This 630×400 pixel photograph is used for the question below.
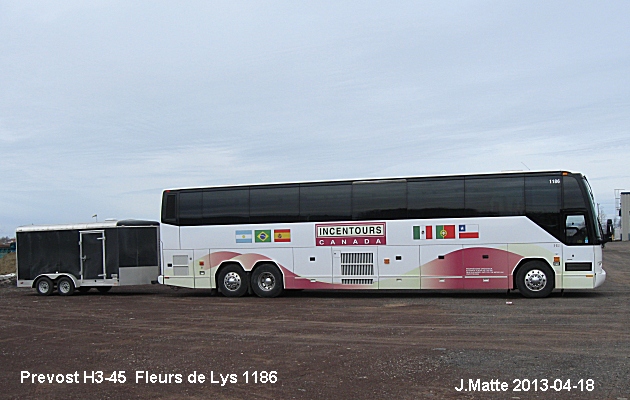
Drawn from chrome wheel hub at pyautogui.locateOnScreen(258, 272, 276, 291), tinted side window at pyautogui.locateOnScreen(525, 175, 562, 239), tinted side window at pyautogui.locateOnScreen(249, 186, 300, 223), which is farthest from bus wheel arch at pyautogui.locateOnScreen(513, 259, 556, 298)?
chrome wheel hub at pyautogui.locateOnScreen(258, 272, 276, 291)

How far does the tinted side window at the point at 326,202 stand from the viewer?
62.7 feet

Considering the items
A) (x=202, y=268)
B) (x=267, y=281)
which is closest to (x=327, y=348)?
(x=267, y=281)

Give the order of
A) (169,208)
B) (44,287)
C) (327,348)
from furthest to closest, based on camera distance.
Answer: (44,287), (169,208), (327,348)

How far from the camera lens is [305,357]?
953 centimetres

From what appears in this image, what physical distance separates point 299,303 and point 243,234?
3.20 metres

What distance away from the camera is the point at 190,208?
67.2 ft

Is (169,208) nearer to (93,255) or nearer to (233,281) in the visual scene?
(233,281)

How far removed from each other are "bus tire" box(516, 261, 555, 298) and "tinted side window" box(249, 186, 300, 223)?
661cm

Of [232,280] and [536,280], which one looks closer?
[536,280]

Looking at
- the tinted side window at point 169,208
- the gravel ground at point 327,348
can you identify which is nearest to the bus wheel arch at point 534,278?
the gravel ground at point 327,348

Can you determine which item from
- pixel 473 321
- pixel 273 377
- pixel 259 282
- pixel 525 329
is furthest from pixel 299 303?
pixel 273 377

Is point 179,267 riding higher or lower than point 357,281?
higher

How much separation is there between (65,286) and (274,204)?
27.7 feet

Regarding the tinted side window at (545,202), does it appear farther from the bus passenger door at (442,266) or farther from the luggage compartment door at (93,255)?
the luggage compartment door at (93,255)
